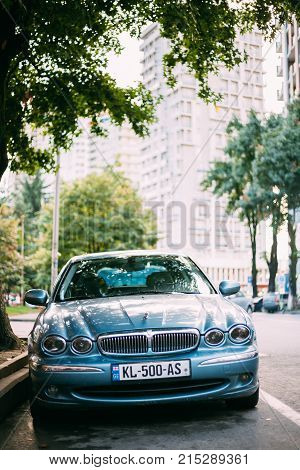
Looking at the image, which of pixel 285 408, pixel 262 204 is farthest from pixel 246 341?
pixel 262 204

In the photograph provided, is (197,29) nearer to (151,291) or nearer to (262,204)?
(151,291)

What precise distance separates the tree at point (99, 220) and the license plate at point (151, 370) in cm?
4194

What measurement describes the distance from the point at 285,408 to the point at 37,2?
6949mm

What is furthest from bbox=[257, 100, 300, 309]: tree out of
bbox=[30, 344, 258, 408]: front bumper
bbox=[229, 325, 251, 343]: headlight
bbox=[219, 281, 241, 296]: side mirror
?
bbox=[30, 344, 258, 408]: front bumper

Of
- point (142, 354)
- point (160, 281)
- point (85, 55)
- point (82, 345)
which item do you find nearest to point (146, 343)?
point (142, 354)

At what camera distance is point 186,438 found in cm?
441

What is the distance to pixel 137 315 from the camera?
16.9 ft

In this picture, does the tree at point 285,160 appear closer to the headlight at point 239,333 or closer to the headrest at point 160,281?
the headrest at point 160,281

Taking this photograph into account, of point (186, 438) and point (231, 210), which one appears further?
point (231, 210)

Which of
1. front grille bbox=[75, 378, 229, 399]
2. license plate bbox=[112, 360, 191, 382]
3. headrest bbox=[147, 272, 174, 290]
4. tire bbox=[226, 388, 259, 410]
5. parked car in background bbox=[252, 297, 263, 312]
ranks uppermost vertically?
headrest bbox=[147, 272, 174, 290]

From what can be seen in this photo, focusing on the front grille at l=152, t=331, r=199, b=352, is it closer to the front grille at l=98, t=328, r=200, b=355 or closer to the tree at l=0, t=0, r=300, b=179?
the front grille at l=98, t=328, r=200, b=355

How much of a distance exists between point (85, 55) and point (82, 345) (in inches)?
355

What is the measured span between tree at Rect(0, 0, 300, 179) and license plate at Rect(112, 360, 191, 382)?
5270 millimetres

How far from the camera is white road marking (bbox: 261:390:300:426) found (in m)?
5.12
